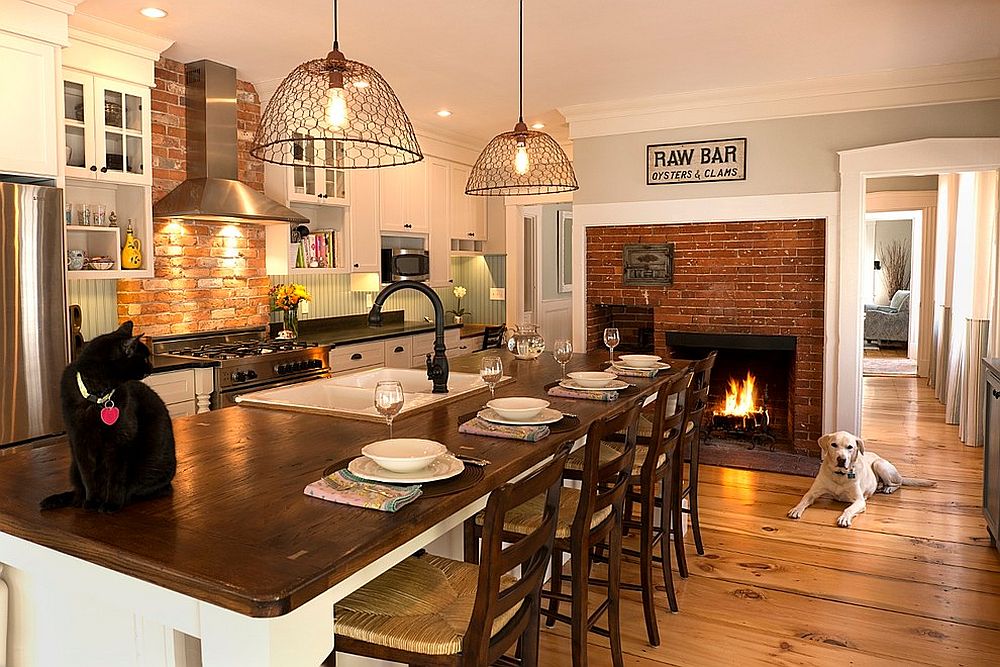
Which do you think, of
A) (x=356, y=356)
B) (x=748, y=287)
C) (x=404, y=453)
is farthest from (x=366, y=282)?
(x=404, y=453)

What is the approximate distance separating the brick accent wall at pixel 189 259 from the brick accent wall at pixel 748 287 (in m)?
2.76

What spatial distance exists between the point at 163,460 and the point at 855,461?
3.77 meters

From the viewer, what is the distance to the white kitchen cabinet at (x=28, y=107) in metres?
3.22

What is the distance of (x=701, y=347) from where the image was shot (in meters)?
5.86

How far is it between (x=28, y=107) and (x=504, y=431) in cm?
265

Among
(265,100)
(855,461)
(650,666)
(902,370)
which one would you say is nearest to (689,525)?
(855,461)

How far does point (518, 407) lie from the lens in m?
2.46

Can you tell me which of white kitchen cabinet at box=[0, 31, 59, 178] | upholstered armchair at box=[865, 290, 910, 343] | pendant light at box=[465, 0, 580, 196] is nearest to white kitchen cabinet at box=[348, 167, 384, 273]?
pendant light at box=[465, 0, 580, 196]

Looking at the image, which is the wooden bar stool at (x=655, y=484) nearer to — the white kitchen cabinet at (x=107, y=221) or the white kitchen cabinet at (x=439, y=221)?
the white kitchen cabinet at (x=107, y=221)

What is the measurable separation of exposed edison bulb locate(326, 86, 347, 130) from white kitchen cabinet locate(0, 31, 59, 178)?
74.2 inches

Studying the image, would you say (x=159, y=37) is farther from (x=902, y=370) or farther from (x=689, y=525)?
(x=902, y=370)

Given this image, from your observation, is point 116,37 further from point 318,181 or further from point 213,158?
point 318,181

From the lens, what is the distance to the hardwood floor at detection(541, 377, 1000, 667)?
9.16 feet

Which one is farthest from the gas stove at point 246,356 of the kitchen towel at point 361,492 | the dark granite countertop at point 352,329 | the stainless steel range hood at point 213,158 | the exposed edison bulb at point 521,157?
the kitchen towel at point 361,492
